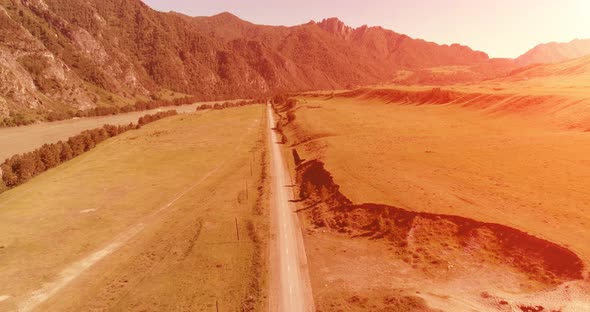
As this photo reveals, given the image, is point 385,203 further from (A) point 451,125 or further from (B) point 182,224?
(A) point 451,125

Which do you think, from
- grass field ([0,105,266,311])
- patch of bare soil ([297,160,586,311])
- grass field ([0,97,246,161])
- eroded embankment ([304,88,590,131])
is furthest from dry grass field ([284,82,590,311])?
grass field ([0,97,246,161])

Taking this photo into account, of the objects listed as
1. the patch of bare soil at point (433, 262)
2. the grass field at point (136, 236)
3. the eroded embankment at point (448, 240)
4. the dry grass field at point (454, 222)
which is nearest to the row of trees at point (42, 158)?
the grass field at point (136, 236)

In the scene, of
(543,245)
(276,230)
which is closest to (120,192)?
(276,230)

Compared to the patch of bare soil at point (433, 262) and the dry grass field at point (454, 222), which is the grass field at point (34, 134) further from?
the patch of bare soil at point (433, 262)

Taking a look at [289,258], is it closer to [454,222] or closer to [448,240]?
[448,240]

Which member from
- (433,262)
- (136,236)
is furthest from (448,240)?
(136,236)

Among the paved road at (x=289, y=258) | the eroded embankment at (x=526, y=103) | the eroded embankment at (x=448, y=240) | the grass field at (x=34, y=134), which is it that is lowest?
the paved road at (x=289, y=258)
